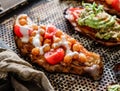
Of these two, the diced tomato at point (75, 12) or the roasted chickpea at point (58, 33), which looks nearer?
the roasted chickpea at point (58, 33)

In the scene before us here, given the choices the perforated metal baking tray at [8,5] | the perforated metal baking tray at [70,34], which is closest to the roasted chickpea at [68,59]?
the perforated metal baking tray at [70,34]

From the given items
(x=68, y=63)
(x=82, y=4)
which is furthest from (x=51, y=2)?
(x=68, y=63)

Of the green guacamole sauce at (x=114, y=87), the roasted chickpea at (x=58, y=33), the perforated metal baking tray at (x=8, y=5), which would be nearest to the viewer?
the green guacamole sauce at (x=114, y=87)

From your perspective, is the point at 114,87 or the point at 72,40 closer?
the point at 114,87

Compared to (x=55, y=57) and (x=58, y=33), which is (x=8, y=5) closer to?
(x=58, y=33)

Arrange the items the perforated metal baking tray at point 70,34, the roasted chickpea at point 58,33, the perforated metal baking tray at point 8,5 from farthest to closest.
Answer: the perforated metal baking tray at point 8,5 → the roasted chickpea at point 58,33 → the perforated metal baking tray at point 70,34

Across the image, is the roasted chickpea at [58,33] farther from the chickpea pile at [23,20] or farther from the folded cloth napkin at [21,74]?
the folded cloth napkin at [21,74]

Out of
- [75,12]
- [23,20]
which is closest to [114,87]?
[75,12]

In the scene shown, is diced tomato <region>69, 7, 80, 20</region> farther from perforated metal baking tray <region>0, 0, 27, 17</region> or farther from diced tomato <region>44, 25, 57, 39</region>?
perforated metal baking tray <region>0, 0, 27, 17</region>
